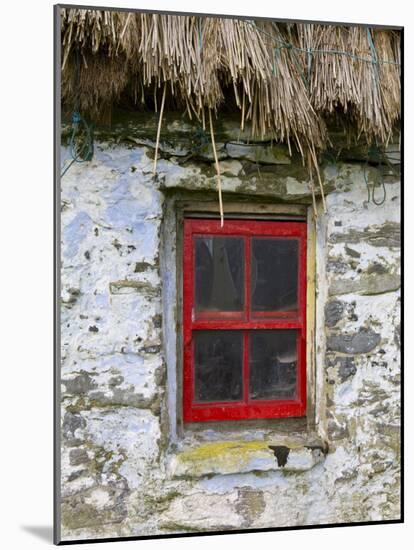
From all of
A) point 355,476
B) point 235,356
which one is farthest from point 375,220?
point 355,476

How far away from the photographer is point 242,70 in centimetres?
291

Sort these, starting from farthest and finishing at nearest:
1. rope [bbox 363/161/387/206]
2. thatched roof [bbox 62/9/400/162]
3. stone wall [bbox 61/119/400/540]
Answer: rope [bbox 363/161/387/206] → stone wall [bbox 61/119/400/540] → thatched roof [bbox 62/9/400/162]

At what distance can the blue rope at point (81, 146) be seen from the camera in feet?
9.60

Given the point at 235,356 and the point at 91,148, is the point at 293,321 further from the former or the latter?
the point at 91,148

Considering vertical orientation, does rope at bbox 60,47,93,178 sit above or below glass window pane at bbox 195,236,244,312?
above

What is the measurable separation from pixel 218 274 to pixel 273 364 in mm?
370

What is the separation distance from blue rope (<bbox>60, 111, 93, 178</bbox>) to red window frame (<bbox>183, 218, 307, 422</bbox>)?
414 mm

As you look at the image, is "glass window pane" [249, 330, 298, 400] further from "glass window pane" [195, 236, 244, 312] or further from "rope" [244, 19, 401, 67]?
"rope" [244, 19, 401, 67]

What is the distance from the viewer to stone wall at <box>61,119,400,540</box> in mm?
2960

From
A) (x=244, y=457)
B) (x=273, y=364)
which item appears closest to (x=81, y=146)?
(x=273, y=364)

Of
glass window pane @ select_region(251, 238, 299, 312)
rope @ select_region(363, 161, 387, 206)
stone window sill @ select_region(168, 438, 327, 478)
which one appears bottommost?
stone window sill @ select_region(168, 438, 327, 478)

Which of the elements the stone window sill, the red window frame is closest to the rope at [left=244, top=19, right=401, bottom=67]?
the red window frame

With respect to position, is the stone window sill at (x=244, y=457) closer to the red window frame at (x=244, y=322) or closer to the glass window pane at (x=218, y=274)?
the red window frame at (x=244, y=322)

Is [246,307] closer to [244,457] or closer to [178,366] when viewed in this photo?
[178,366]
